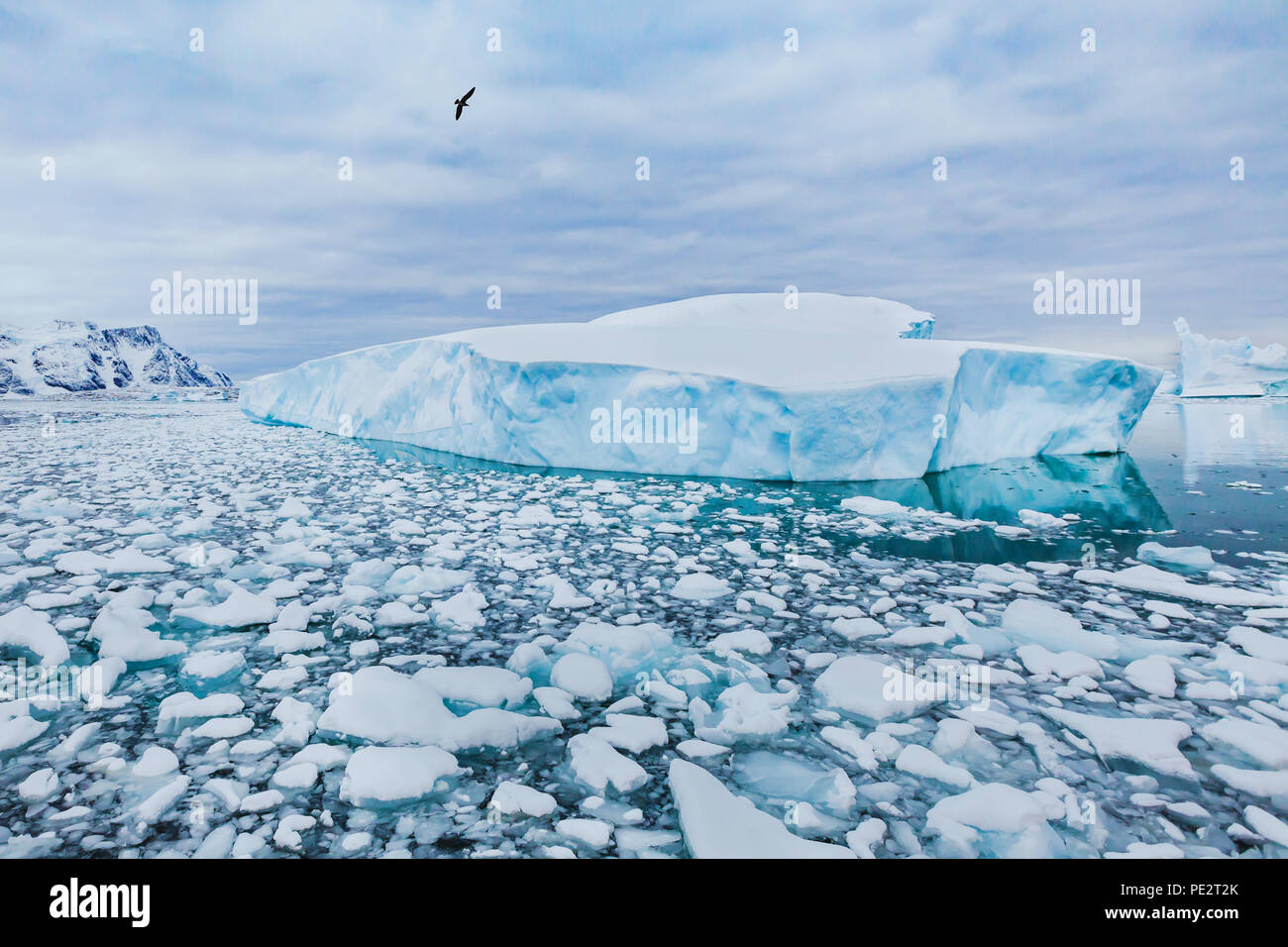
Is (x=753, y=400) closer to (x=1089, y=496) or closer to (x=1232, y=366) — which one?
(x=1089, y=496)

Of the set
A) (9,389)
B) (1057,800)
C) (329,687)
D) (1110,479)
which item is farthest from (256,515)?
(9,389)

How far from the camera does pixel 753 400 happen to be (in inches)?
280

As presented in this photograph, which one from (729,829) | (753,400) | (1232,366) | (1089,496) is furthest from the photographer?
(1232,366)

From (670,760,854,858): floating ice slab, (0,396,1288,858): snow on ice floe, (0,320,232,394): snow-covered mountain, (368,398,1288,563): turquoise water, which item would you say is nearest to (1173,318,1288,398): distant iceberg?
(368,398,1288,563): turquoise water

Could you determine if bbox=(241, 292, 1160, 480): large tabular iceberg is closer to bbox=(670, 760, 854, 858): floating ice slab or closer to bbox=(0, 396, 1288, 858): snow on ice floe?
bbox=(0, 396, 1288, 858): snow on ice floe

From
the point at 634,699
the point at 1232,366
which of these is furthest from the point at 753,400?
the point at 1232,366

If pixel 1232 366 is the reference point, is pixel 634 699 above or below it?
below

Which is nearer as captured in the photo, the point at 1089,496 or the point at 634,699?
the point at 634,699

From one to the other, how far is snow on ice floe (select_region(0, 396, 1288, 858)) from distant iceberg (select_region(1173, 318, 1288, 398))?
31250mm

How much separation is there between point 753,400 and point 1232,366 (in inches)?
1257

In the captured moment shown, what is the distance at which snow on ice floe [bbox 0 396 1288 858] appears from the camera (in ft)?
5.12
